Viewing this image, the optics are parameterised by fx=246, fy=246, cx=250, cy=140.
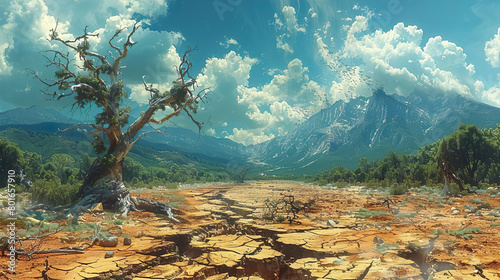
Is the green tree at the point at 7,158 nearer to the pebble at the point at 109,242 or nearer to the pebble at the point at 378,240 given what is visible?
the pebble at the point at 109,242

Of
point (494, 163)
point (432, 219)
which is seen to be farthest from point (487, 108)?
point (432, 219)

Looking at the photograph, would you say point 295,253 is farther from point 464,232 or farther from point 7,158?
point 7,158

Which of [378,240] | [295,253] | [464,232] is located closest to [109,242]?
[295,253]

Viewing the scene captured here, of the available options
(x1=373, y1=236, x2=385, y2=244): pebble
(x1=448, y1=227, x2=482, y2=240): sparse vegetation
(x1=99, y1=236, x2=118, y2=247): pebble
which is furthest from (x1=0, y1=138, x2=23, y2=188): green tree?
(x1=448, y1=227, x2=482, y2=240): sparse vegetation

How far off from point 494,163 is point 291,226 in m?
27.0

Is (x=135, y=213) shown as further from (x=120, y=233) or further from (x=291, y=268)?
(x=291, y=268)

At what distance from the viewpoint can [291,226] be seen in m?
9.64

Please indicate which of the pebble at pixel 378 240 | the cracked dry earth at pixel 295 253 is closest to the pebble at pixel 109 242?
the cracked dry earth at pixel 295 253

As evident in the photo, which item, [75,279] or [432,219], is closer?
[75,279]

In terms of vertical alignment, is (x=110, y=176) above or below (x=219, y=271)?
above

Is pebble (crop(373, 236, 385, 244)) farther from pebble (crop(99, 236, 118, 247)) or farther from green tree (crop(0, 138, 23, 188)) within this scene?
green tree (crop(0, 138, 23, 188))

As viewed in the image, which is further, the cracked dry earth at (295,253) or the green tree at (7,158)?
the green tree at (7,158)

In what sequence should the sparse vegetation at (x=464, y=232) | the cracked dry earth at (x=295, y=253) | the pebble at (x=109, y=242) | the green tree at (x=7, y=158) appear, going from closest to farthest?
the cracked dry earth at (x=295, y=253) < the pebble at (x=109, y=242) < the sparse vegetation at (x=464, y=232) < the green tree at (x=7, y=158)

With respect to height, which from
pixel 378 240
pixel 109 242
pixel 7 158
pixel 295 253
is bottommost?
pixel 295 253
